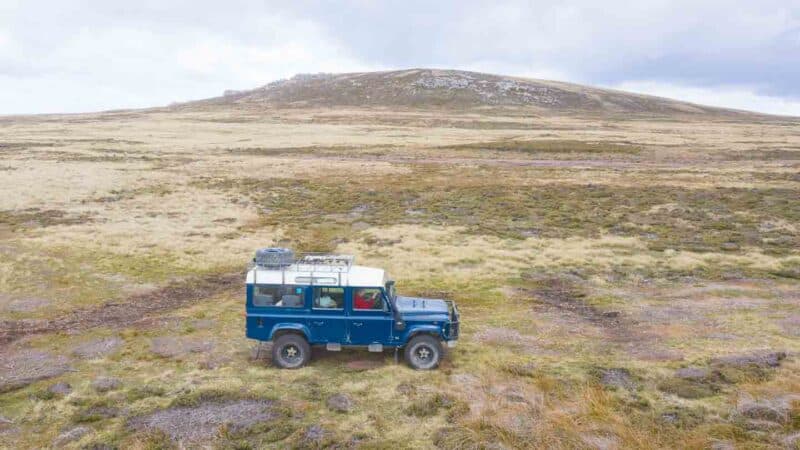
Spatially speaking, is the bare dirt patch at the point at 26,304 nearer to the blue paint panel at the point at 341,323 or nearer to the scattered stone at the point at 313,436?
the blue paint panel at the point at 341,323

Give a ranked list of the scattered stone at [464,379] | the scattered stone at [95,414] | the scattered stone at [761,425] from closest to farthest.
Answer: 1. the scattered stone at [761,425]
2. the scattered stone at [95,414]
3. the scattered stone at [464,379]

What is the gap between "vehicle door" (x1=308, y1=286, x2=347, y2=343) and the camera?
17984 millimetres

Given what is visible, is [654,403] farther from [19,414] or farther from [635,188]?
[635,188]

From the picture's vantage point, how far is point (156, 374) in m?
18.2

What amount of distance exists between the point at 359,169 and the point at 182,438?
177ft

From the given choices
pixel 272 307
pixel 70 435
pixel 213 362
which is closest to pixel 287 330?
pixel 272 307

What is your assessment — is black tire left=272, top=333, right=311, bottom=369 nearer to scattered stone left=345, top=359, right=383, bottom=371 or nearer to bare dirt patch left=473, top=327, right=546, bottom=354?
scattered stone left=345, top=359, right=383, bottom=371

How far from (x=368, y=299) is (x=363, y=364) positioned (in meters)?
2.41

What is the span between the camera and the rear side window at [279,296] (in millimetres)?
18000

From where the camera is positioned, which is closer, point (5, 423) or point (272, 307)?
point (5, 423)

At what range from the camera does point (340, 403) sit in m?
16.0

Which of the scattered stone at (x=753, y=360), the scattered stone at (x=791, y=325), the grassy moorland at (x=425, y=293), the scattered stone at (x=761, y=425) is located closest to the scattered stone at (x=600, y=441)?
the grassy moorland at (x=425, y=293)

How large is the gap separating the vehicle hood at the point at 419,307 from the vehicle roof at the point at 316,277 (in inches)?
49.0

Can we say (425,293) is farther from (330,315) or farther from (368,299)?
(330,315)
